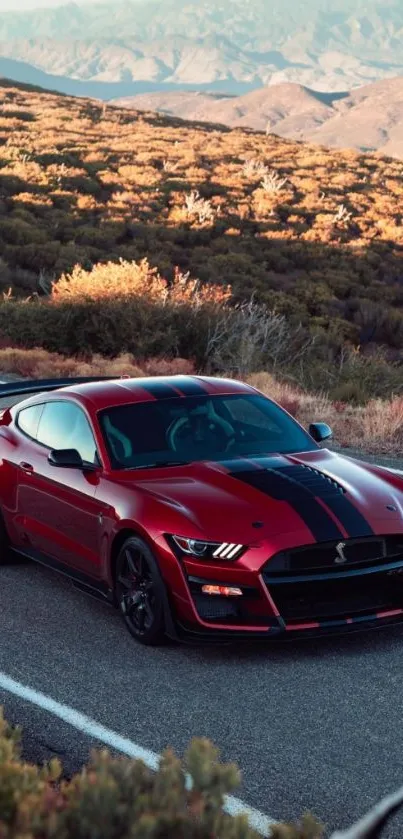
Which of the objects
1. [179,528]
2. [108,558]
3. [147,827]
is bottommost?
[108,558]

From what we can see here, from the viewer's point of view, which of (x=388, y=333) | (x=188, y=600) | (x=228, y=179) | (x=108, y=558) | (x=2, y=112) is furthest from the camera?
(x=2, y=112)

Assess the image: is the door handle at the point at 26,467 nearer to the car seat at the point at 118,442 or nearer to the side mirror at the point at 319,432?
the car seat at the point at 118,442

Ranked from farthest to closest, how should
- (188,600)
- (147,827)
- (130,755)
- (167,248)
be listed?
1. (167,248)
2. (188,600)
3. (130,755)
4. (147,827)

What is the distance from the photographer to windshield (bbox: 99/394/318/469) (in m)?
7.18

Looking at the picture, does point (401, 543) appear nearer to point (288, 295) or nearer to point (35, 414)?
point (35, 414)

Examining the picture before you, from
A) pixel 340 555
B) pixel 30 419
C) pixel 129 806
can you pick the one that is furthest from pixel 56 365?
pixel 129 806

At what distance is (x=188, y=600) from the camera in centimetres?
613

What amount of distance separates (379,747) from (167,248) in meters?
32.2

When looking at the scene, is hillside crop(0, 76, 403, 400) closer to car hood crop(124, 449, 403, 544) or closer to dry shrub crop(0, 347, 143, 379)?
dry shrub crop(0, 347, 143, 379)

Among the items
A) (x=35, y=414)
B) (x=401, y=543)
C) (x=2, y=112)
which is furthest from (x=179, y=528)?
(x=2, y=112)

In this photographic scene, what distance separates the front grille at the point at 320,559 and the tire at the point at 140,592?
637 mm

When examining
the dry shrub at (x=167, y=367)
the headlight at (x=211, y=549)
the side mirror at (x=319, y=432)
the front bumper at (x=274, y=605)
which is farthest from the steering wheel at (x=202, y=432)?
the dry shrub at (x=167, y=367)

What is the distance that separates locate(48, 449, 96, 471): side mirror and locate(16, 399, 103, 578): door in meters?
0.06

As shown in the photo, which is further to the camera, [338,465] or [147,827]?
[338,465]
